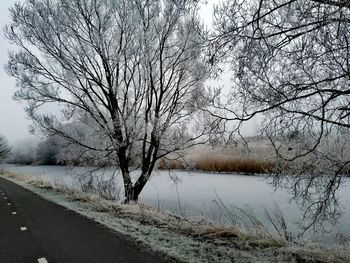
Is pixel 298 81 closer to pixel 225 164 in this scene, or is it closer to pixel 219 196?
pixel 219 196

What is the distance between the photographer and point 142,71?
17.0 metres

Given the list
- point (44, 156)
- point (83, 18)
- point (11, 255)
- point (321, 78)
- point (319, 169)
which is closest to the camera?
point (11, 255)

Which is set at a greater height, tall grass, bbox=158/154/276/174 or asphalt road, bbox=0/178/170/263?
tall grass, bbox=158/154/276/174

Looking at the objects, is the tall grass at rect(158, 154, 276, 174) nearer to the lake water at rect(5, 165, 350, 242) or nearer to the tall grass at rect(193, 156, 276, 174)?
the tall grass at rect(193, 156, 276, 174)

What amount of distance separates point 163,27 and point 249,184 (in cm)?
1226

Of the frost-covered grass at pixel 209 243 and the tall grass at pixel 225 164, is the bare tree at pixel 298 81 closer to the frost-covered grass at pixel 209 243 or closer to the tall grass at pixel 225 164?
the frost-covered grass at pixel 209 243

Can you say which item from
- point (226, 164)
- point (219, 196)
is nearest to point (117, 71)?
point (219, 196)

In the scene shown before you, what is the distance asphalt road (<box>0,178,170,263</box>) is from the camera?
6.48m

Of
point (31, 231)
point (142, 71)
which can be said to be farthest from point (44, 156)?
point (31, 231)

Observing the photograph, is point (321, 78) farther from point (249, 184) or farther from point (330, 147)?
point (249, 184)

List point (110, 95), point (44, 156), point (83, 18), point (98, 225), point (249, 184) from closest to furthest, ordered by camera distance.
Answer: point (98, 225), point (83, 18), point (110, 95), point (249, 184), point (44, 156)

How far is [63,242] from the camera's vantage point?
25.1 feet

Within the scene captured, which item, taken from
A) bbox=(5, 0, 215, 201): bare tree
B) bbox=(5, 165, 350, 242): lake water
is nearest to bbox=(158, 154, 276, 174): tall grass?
bbox=(5, 165, 350, 242): lake water

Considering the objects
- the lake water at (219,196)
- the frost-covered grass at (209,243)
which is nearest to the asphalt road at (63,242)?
the frost-covered grass at (209,243)
